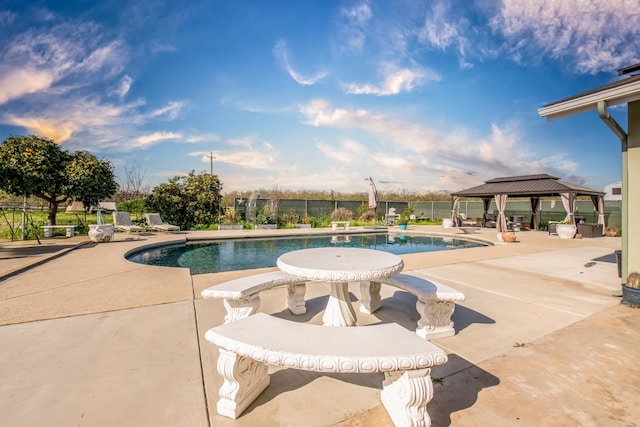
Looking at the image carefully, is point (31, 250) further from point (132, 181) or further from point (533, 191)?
point (533, 191)

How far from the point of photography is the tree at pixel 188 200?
13815 mm

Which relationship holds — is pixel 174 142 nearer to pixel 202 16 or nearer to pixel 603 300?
pixel 202 16

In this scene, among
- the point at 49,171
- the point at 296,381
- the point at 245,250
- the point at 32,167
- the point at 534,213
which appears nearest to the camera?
the point at 296,381

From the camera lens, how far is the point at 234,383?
5.45 feet

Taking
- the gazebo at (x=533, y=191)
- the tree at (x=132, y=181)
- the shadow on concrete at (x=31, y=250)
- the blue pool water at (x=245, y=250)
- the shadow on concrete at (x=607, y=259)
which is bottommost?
the shadow on concrete at (x=607, y=259)

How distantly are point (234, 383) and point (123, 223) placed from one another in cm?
1266

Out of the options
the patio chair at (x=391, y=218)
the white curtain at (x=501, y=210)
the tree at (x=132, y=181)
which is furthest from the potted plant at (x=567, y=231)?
the tree at (x=132, y=181)

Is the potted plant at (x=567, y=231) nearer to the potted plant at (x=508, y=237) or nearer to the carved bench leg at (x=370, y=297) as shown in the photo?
the potted plant at (x=508, y=237)

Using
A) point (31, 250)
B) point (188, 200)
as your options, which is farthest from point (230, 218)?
point (31, 250)

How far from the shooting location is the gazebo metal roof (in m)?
13.1

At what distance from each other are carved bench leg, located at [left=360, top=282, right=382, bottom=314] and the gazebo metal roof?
46.0 ft

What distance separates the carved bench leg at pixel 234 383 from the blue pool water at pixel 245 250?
17.1 feet

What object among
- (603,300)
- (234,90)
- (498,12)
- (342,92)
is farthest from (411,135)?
(603,300)

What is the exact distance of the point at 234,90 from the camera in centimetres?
1238
